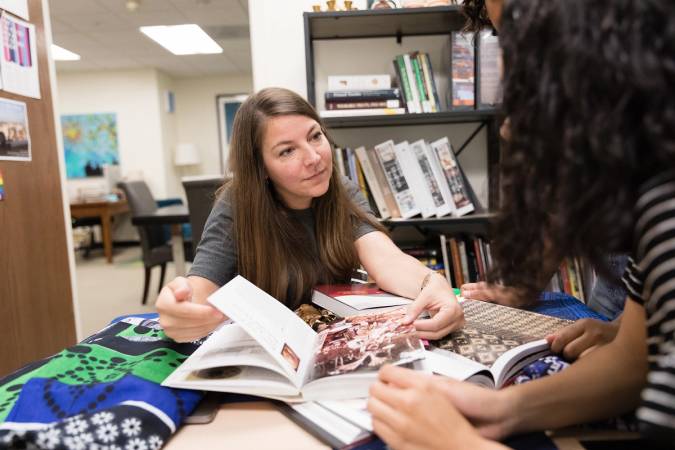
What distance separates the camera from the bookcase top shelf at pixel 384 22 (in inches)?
70.6

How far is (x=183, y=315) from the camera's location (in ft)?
2.27

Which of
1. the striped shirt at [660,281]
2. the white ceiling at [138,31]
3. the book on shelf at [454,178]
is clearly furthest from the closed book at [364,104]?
the white ceiling at [138,31]

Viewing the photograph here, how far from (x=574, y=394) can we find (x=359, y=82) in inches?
63.0

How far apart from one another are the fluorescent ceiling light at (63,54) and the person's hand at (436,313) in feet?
19.0

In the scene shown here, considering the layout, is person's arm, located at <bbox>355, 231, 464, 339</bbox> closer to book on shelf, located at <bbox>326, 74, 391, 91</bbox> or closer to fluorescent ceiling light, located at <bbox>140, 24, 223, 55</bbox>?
book on shelf, located at <bbox>326, 74, 391, 91</bbox>

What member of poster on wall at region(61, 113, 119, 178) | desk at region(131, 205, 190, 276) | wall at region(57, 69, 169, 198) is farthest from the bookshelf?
poster on wall at region(61, 113, 119, 178)

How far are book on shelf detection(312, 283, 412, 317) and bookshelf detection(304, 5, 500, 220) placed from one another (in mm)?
865

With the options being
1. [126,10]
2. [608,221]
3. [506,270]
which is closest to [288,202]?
[506,270]

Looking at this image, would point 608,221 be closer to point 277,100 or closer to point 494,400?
point 494,400

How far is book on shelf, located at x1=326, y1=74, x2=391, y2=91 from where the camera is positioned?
1909mm

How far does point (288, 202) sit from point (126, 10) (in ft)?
12.9

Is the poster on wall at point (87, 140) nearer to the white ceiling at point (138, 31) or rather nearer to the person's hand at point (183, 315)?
the white ceiling at point (138, 31)

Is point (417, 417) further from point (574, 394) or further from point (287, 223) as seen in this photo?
point (287, 223)

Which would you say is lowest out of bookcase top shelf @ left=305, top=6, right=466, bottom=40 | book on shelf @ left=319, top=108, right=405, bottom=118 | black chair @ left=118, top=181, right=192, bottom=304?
black chair @ left=118, top=181, right=192, bottom=304
